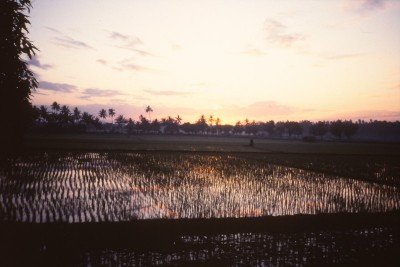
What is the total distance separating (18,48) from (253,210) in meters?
10.4

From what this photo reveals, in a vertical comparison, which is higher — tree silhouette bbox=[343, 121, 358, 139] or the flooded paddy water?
tree silhouette bbox=[343, 121, 358, 139]

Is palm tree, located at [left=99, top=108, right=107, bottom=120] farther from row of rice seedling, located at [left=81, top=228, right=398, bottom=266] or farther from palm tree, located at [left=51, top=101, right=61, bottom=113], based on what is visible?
row of rice seedling, located at [left=81, top=228, right=398, bottom=266]

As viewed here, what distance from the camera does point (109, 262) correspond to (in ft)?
18.9

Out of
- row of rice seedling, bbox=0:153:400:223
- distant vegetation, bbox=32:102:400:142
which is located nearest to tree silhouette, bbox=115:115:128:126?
distant vegetation, bbox=32:102:400:142

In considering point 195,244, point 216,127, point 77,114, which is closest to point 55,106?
point 77,114

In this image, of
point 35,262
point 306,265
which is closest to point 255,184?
point 306,265

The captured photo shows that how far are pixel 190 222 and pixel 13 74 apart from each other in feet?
28.6

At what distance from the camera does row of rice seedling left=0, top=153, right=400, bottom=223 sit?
8164 millimetres

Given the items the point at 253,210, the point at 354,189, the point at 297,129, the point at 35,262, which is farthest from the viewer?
the point at 297,129

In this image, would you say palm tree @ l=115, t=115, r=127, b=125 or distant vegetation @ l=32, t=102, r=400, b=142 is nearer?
distant vegetation @ l=32, t=102, r=400, b=142

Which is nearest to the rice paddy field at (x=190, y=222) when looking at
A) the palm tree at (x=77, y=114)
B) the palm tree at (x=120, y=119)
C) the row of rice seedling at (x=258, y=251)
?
the row of rice seedling at (x=258, y=251)

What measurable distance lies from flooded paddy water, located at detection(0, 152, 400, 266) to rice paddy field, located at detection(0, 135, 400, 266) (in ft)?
0.09

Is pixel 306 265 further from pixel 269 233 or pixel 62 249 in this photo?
pixel 62 249

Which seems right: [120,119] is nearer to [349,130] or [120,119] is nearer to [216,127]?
[216,127]
